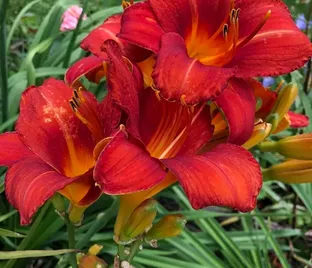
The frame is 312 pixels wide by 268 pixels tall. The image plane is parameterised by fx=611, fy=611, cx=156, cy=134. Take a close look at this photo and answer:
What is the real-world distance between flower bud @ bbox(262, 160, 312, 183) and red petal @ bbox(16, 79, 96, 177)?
0.33m

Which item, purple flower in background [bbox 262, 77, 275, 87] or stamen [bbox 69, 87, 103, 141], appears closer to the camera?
stamen [bbox 69, 87, 103, 141]

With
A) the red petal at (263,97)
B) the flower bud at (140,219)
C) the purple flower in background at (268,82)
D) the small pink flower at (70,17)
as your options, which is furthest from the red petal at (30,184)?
the purple flower in background at (268,82)

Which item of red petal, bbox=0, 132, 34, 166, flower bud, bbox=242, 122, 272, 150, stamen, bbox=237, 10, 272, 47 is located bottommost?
red petal, bbox=0, 132, 34, 166

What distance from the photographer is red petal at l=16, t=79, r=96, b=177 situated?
79cm

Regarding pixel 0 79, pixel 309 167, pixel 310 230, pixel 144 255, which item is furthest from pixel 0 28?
pixel 310 230

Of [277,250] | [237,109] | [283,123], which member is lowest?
[277,250]

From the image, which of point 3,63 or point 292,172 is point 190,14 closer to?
point 292,172

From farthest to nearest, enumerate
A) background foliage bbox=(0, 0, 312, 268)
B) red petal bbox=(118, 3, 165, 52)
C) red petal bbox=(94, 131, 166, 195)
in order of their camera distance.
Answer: background foliage bbox=(0, 0, 312, 268) < red petal bbox=(118, 3, 165, 52) < red petal bbox=(94, 131, 166, 195)

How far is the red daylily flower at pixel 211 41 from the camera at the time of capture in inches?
27.5

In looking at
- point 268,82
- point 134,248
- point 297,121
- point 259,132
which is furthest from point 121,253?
point 268,82

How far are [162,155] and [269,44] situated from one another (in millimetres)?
201

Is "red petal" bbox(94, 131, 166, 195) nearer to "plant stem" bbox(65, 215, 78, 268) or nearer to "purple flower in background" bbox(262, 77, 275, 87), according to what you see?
"plant stem" bbox(65, 215, 78, 268)

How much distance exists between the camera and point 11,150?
795 mm

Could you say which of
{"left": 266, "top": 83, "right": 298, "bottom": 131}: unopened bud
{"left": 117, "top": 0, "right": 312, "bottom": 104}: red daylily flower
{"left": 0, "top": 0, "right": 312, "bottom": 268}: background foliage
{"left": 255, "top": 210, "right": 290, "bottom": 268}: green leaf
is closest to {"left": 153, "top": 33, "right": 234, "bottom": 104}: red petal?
{"left": 117, "top": 0, "right": 312, "bottom": 104}: red daylily flower
